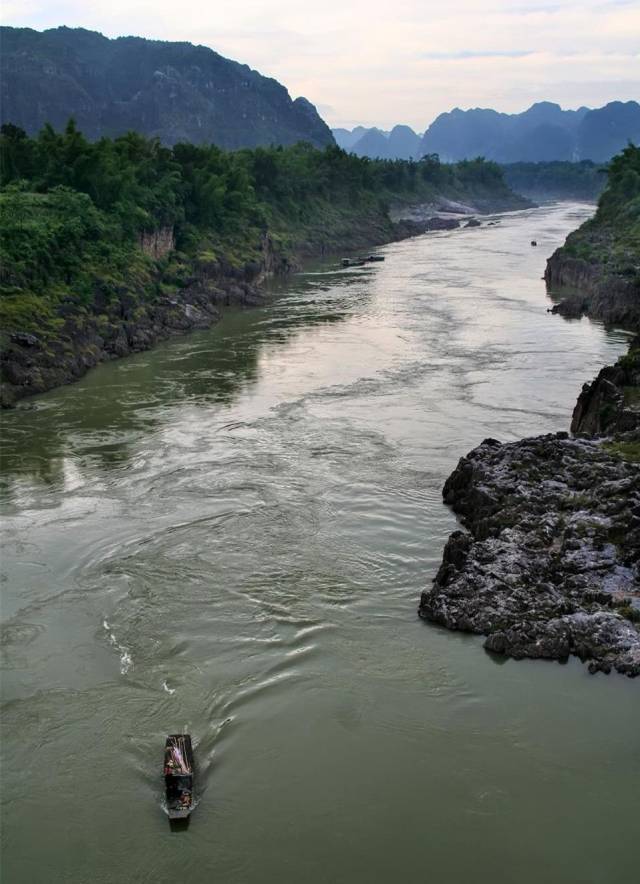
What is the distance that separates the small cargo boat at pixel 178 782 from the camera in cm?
1459

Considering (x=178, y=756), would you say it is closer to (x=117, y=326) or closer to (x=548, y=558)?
(x=548, y=558)

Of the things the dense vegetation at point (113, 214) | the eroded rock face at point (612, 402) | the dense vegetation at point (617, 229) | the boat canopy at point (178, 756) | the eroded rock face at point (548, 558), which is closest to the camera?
the boat canopy at point (178, 756)

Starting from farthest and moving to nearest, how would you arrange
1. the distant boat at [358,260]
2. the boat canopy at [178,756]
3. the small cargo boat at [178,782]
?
the distant boat at [358,260], the boat canopy at [178,756], the small cargo boat at [178,782]

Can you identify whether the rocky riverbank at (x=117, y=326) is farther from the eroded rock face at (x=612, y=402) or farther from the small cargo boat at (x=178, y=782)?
the small cargo boat at (x=178, y=782)

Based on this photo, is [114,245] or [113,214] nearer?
[114,245]

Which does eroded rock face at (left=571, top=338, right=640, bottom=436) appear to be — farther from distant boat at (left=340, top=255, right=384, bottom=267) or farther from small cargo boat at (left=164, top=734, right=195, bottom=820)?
distant boat at (left=340, top=255, right=384, bottom=267)

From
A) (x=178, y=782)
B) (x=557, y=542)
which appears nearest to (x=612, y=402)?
(x=557, y=542)

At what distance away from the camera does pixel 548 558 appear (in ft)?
69.2

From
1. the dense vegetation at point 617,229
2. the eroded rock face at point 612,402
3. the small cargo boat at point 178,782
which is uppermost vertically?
the dense vegetation at point 617,229

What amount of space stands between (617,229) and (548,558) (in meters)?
63.0

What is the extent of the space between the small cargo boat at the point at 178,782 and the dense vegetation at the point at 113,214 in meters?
31.0

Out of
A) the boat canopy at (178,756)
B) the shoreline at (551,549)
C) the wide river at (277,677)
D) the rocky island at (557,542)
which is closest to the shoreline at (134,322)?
the wide river at (277,677)

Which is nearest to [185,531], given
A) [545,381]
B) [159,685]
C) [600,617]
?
[159,685]

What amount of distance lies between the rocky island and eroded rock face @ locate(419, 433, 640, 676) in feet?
0.09
